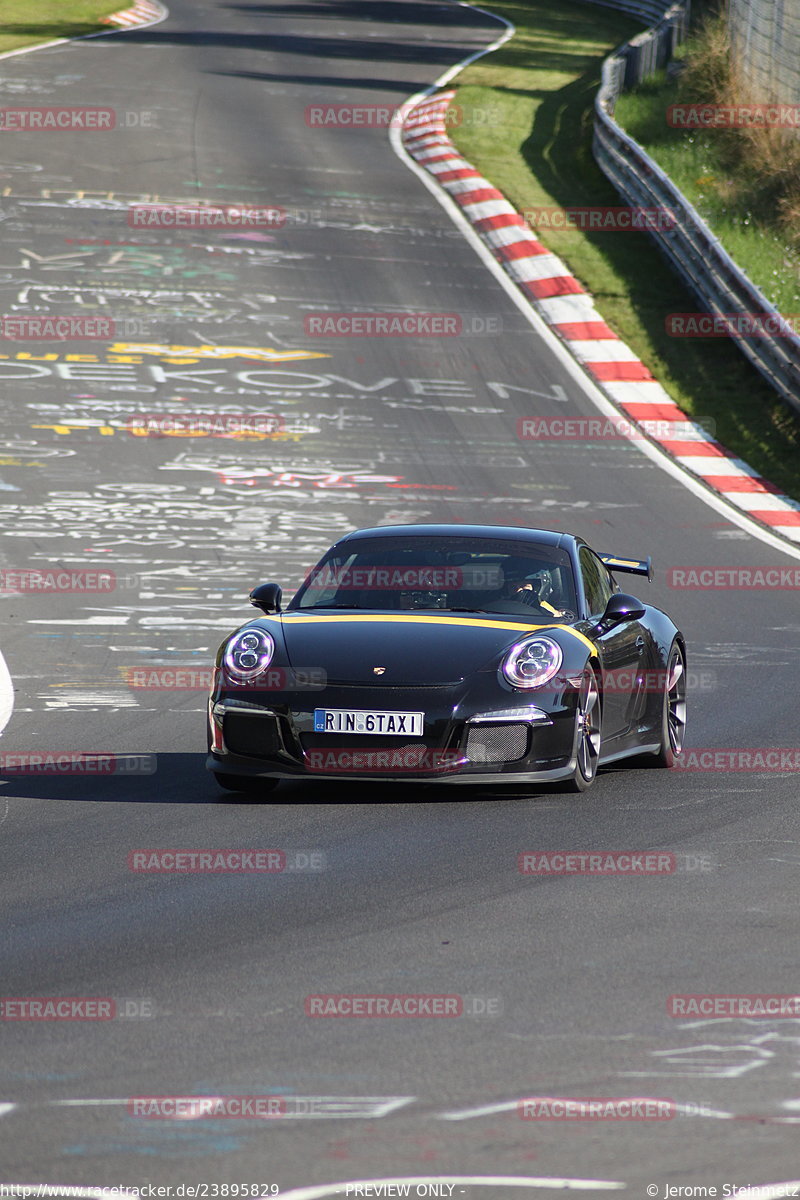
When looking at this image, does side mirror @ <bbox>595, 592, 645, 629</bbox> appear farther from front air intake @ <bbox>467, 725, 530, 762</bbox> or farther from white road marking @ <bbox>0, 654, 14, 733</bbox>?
white road marking @ <bbox>0, 654, 14, 733</bbox>

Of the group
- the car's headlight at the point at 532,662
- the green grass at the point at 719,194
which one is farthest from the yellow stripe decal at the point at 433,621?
the green grass at the point at 719,194

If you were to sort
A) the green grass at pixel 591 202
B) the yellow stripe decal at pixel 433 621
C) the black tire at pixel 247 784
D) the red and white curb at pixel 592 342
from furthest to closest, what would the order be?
the green grass at pixel 591 202 → the red and white curb at pixel 592 342 → the yellow stripe decal at pixel 433 621 → the black tire at pixel 247 784

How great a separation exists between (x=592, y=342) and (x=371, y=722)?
1587cm

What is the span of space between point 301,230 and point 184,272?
2898mm

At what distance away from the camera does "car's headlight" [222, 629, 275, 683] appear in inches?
314

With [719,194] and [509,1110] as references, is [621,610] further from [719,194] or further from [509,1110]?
[719,194]

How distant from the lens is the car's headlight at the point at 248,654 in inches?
314

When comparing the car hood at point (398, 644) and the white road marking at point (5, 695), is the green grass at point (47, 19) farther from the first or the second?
the car hood at point (398, 644)

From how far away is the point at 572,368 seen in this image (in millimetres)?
21797

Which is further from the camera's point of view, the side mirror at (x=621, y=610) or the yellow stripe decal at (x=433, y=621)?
the side mirror at (x=621, y=610)

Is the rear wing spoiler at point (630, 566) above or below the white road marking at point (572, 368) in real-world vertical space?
above

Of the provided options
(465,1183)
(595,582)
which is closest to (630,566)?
(595,582)

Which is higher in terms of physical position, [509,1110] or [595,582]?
[509,1110]

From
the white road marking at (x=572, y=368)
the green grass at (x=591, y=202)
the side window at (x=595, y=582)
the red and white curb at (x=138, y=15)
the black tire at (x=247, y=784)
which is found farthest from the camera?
the red and white curb at (x=138, y=15)
